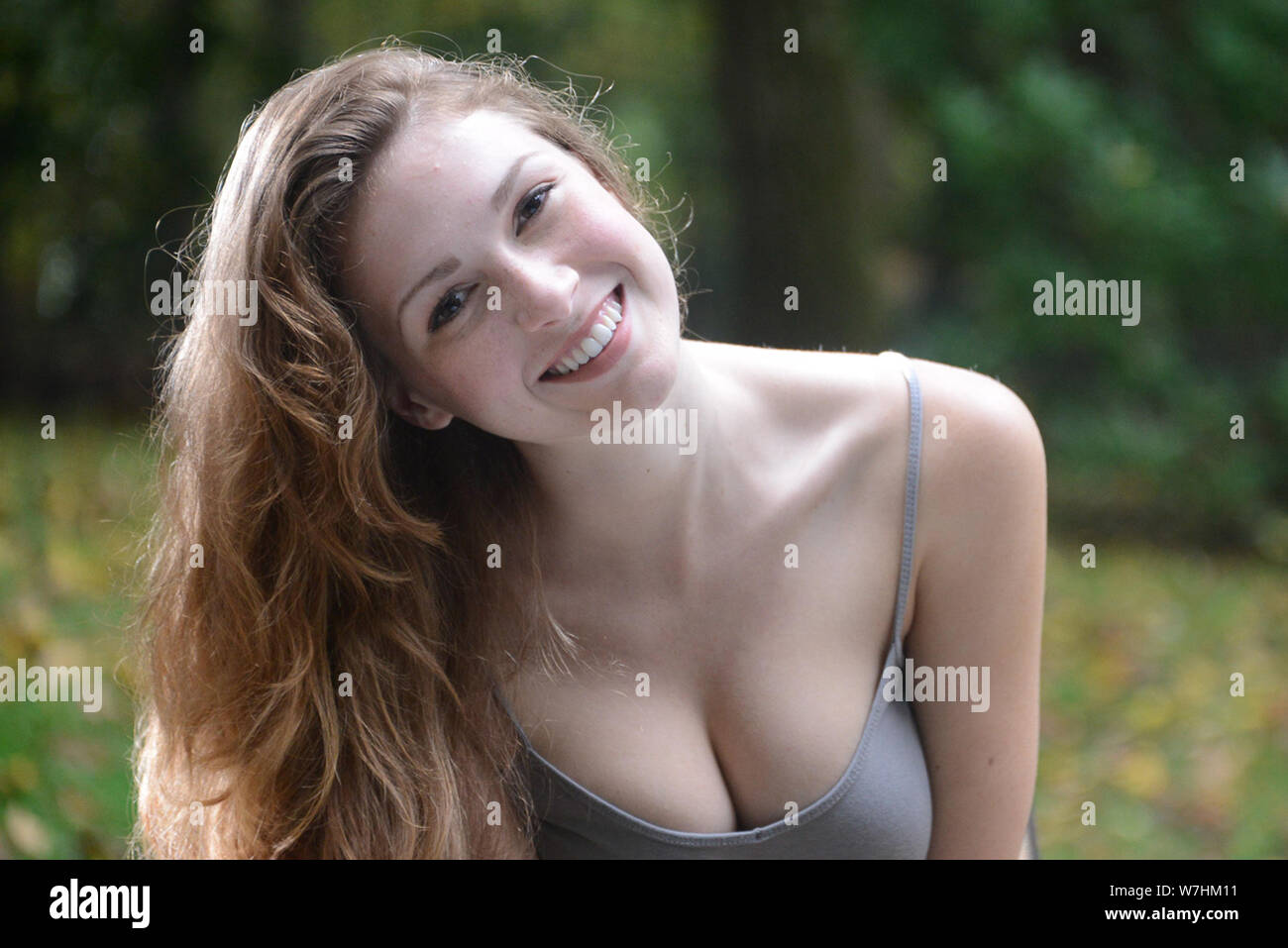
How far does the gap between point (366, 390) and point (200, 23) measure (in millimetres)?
5790

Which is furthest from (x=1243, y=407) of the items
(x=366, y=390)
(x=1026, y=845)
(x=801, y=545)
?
(x=366, y=390)

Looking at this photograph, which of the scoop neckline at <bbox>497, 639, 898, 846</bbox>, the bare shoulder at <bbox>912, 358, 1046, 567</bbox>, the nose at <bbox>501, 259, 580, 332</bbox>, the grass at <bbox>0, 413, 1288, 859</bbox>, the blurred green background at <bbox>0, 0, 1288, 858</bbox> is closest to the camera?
the nose at <bbox>501, 259, 580, 332</bbox>

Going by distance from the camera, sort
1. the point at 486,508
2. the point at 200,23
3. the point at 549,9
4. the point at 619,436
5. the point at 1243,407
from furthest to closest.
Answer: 1. the point at 549,9
2. the point at 200,23
3. the point at 1243,407
4. the point at 486,508
5. the point at 619,436

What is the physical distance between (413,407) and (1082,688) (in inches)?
128

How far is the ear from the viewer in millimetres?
1918

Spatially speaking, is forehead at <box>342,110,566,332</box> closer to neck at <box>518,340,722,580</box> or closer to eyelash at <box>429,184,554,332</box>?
eyelash at <box>429,184,554,332</box>

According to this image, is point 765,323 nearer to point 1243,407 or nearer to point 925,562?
point 1243,407

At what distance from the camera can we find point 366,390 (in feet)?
5.98

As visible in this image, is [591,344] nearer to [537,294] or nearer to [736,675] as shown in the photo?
[537,294]

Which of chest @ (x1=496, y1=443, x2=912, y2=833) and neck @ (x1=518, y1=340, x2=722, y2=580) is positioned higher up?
neck @ (x1=518, y1=340, x2=722, y2=580)

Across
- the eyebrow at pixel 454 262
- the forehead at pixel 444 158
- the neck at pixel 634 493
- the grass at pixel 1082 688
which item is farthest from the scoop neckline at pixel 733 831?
the grass at pixel 1082 688

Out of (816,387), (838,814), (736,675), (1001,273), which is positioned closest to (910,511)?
(816,387)

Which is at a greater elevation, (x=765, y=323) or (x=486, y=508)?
(x=765, y=323)

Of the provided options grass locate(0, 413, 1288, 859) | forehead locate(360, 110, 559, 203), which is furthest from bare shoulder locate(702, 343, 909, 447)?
grass locate(0, 413, 1288, 859)
